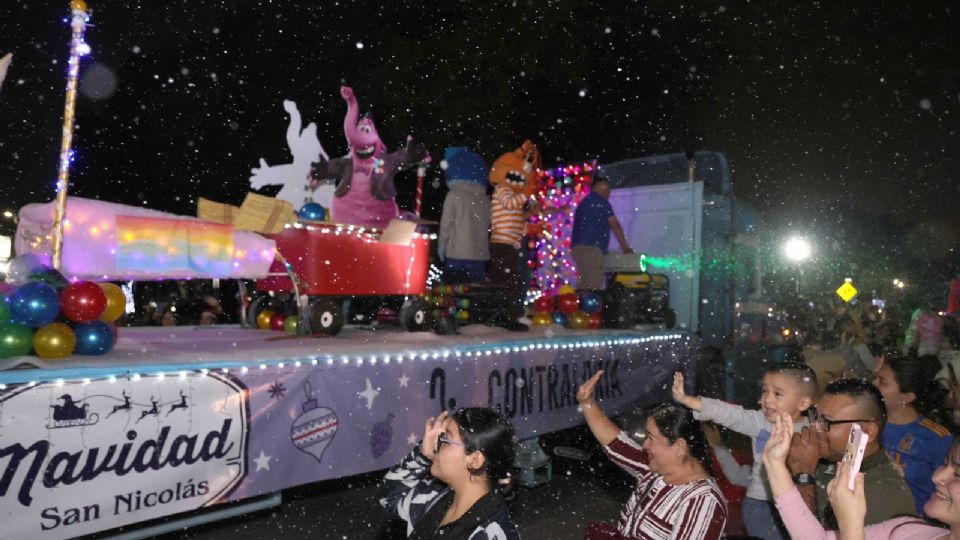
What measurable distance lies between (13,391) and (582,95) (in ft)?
42.3

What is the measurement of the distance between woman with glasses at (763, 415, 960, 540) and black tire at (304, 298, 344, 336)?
4.81 metres

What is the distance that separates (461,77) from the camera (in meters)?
11.5

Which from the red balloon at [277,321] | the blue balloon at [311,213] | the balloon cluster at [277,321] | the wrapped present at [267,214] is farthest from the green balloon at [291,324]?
the blue balloon at [311,213]

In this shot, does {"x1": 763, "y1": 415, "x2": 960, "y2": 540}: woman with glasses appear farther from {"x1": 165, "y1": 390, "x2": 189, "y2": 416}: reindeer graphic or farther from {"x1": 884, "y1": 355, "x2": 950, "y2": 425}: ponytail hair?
{"x1": 165, "y1": 390, "x2": 189, "y2": 416}: reindeer graphic

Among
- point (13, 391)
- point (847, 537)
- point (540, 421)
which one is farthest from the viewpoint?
point (540, 421)

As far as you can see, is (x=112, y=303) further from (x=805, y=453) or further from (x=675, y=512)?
(x=805, y=453)

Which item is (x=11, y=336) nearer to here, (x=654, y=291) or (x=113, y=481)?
(x=113, y=481)

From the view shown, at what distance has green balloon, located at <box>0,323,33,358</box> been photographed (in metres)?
3.72

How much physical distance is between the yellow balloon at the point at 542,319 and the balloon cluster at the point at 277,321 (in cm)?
364

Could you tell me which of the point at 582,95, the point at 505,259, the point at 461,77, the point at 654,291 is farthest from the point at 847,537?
the point at 582,95

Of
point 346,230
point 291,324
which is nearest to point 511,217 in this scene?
point 346,230

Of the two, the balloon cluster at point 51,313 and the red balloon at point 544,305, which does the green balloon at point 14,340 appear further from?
the red balloon at point 544,305

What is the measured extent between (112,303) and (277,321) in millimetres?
2576

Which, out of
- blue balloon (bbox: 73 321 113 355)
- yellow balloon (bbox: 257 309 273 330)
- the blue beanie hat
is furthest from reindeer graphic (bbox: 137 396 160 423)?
the blue beanie hat
